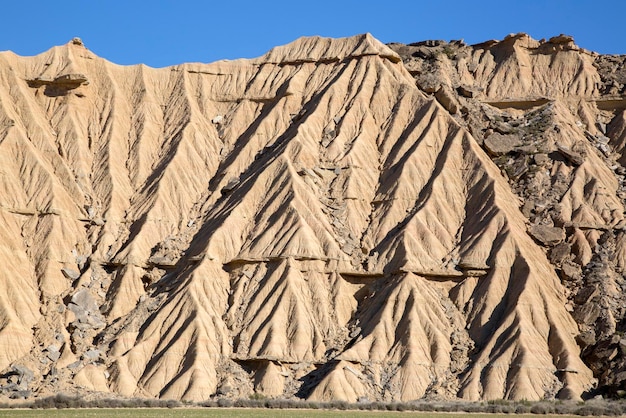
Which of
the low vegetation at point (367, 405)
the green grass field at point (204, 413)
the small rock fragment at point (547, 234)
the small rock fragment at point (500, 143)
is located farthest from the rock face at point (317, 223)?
the green grass field at point (204, 413)

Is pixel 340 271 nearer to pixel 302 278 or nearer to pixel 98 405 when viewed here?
pixel 302 278

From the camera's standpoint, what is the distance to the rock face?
6956 centimetres

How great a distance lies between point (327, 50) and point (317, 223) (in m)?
20.6

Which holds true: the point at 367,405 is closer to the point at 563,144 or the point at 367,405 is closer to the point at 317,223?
the point at 317,223

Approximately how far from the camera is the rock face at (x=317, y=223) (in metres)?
69.6

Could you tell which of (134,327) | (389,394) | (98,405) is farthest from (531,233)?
(98,405)

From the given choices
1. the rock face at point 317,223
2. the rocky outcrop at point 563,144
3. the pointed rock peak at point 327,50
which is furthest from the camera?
the pointed rock peak at point 327,50

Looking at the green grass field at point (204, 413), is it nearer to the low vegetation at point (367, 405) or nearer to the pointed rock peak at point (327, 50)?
the low vegetation at point (367, 405)

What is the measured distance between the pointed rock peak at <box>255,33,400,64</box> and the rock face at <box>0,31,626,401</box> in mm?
221

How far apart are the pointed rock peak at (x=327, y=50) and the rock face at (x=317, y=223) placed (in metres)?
0.22

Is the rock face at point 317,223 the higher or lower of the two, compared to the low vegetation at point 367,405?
higher

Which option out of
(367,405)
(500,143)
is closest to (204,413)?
(367,405)

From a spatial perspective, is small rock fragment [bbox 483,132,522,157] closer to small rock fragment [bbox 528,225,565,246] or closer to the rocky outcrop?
the rocky outcrop

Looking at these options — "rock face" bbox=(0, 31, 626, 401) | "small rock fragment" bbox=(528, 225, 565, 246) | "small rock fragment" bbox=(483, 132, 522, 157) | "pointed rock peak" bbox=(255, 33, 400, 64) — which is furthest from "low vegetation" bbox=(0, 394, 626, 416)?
"pointed rock peak" bbox=(255, 33, 400, 64)
